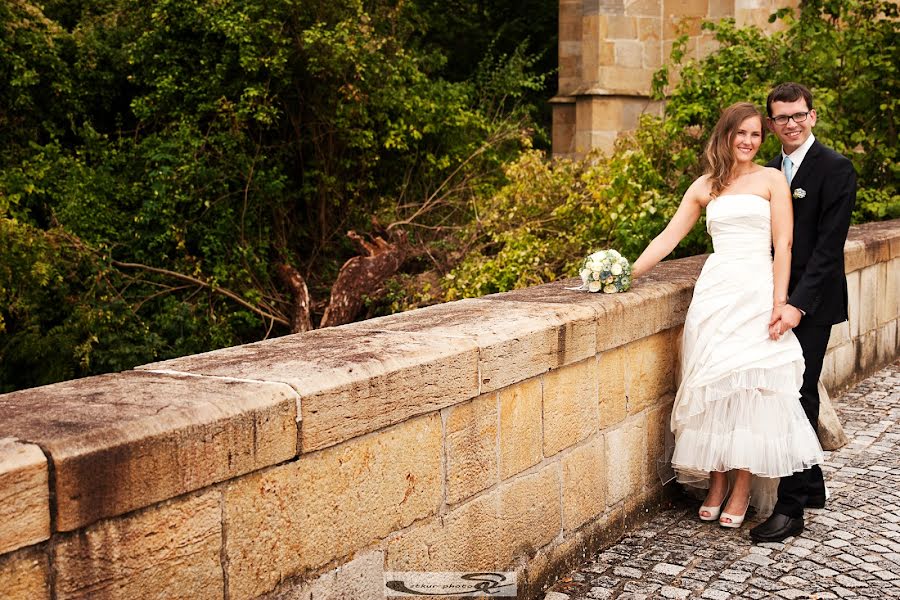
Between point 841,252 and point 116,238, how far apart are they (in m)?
9.95

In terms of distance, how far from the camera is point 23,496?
2.05 metres

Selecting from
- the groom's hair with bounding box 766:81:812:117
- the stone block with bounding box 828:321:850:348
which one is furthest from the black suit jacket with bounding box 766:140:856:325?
the stone block with bounding box 828:321:850:348

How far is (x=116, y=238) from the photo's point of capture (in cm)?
1262

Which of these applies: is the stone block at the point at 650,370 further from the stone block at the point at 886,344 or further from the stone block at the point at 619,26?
the stone block at the point at 619,26

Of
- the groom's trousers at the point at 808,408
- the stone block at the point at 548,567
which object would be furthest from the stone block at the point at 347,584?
the groom's trousers at the point at 808,408

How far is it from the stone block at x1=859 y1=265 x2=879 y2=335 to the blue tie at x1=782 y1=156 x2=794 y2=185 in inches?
125

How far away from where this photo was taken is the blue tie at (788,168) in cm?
471

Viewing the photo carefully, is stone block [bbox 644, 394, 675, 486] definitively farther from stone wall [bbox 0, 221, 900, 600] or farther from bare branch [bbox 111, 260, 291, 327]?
bare branch [bbox 111, 260, 291, 327]

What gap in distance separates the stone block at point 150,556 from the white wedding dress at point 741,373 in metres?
2.59

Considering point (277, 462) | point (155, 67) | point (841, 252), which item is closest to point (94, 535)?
point (277, 462)

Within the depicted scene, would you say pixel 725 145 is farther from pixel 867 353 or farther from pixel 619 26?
pixel 619 26

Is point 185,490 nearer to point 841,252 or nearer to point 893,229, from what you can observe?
point 841,252

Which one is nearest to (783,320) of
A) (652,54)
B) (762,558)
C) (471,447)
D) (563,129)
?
(762,558)

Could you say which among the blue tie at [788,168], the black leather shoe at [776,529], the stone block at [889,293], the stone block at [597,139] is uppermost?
the stone block at [597,139]
